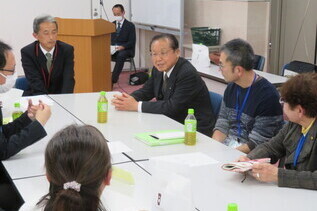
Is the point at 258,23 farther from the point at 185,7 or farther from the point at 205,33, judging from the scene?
the point at 185,7

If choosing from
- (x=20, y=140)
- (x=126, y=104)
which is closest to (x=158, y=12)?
(x=126, y=104)

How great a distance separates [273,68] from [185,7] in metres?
2.13

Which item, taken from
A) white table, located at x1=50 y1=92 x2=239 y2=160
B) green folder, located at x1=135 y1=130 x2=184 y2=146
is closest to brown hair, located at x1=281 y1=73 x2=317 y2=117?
white table, located at x1=50 y1=92 x2=239 y2=160

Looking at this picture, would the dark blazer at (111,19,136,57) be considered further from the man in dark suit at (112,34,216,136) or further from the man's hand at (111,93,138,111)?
the man's hand at (111,93,138,111)

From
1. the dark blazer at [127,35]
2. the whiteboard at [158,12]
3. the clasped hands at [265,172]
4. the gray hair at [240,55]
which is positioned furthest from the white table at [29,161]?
the dark blazer at [127,35]

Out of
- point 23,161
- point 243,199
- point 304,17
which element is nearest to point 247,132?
point 243,199

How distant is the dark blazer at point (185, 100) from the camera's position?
11.8 feet

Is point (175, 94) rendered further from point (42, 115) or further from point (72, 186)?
point (72, 186)

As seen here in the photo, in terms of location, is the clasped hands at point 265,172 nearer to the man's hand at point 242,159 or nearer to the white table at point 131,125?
the man's hand at point 242,159

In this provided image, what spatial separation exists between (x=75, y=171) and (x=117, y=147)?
135 centimetres

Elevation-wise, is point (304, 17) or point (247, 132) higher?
point (304, 17)

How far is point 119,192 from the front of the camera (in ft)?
7.17

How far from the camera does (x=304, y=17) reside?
6332mm

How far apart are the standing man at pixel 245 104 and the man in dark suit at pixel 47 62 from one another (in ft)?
6.83
